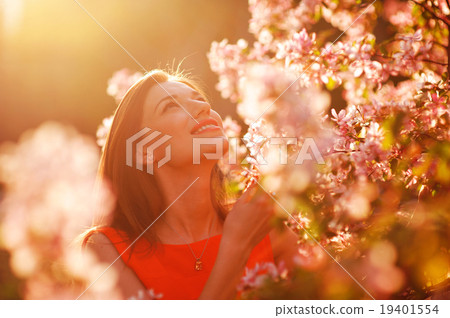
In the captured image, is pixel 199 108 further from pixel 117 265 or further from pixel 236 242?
pixel 117 265

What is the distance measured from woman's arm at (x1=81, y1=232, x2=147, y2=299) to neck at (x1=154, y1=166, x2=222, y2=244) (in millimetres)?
240

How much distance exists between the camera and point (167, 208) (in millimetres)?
2131

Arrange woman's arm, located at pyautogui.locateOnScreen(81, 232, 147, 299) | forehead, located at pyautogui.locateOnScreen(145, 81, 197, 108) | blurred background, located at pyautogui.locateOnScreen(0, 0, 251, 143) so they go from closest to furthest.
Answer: woman's arm, located at pyautogui.locateOnScreen(81, 232, 147, 299)
forehead, located at pyautogui.locateOnScreen(145, 81, 197, 108)
blurred background, located at pyautogui.locateOnScreen(0, 0, 251, 143)

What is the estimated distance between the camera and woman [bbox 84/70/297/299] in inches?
76.4

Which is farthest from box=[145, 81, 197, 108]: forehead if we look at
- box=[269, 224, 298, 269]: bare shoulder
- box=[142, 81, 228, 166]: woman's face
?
box=[269, 224, 298, 269]: bare shoulder

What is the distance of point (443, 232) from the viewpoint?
1.29 m

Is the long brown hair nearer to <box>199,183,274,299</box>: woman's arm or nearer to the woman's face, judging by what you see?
the woman's face

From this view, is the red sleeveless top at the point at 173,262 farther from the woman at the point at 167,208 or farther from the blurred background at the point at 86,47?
the blurred background at the point at 86,47

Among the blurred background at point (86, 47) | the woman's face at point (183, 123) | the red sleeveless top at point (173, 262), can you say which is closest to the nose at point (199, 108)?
the woman's face at point (183, 123)

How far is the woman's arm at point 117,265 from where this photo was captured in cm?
184

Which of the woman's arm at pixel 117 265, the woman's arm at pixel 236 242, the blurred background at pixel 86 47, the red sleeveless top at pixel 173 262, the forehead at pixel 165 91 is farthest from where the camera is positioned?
the blurred background at pixel 86 47

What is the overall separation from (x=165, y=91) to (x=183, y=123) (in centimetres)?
24

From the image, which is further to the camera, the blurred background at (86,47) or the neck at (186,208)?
the blurred background at (86,47)

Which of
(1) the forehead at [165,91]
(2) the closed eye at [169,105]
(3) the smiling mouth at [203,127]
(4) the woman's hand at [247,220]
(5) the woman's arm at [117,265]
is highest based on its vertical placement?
(1) the forehead at [165,91]
